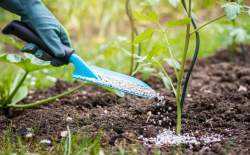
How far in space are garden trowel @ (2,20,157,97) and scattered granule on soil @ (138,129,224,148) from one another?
10.0 inches

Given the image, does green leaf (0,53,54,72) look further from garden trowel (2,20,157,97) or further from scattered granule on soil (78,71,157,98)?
scattered granule on soil (78,71,157,98)

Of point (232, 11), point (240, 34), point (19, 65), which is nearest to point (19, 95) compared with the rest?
point (19, 65)

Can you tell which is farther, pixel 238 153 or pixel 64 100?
pixel 64 100

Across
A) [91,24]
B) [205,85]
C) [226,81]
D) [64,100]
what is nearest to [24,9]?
[64,100]

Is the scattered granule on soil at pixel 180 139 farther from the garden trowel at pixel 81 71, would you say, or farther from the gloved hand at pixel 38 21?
the gloved hand at pixel 38 21

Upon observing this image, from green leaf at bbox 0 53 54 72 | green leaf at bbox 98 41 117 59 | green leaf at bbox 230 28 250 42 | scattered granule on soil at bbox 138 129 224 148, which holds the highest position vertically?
green leaf at bbox 230 28 250 42

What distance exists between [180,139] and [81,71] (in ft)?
2.29

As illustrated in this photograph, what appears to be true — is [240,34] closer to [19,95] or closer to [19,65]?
[19,65]

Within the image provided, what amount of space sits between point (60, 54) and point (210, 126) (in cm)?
95

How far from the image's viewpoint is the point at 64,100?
67.6 inches

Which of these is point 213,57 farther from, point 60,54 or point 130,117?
point 60,54

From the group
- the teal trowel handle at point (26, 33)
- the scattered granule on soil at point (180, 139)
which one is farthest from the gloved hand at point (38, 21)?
the scattered granule on soil at point (180, 139)

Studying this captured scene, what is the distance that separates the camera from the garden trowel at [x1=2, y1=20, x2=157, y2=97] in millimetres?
1283

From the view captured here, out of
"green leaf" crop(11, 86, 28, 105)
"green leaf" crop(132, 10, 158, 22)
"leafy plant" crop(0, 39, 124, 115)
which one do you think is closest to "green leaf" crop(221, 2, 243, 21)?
"green leaf" crop(132, 10, 158, 22)
